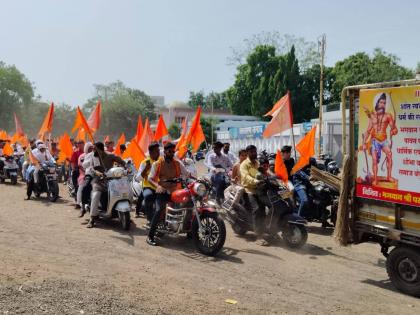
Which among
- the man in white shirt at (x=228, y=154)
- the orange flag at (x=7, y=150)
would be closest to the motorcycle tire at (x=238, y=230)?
the man in white shirt at (x=228, y=154)

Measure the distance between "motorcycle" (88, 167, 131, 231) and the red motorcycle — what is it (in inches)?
45.2

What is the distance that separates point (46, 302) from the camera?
14.8 ft

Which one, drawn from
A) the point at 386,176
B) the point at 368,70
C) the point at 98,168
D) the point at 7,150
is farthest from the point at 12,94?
the point at 386,176

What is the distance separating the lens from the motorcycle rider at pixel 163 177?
7.64 meters

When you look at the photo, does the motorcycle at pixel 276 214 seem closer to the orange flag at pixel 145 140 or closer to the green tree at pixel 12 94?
the orange flag at pixel 145 140

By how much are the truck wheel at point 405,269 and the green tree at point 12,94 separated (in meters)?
64.3

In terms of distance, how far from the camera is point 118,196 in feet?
28.8

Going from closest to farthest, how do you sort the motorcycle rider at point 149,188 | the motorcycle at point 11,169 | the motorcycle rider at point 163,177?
1. the motorcycle rider at point 163,177
2. the motorcycle rider at point 149,188
3. the motorcycle at point 11,169

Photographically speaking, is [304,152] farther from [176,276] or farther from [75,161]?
[75,161]

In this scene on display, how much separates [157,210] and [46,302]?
3.23m

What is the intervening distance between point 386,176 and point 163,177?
3.59 meters

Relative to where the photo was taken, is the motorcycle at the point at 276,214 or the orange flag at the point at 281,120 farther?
the orange flag at the point at 281,120

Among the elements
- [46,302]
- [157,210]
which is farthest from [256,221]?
[46,302]

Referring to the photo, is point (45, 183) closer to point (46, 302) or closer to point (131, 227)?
point (131, 227)
